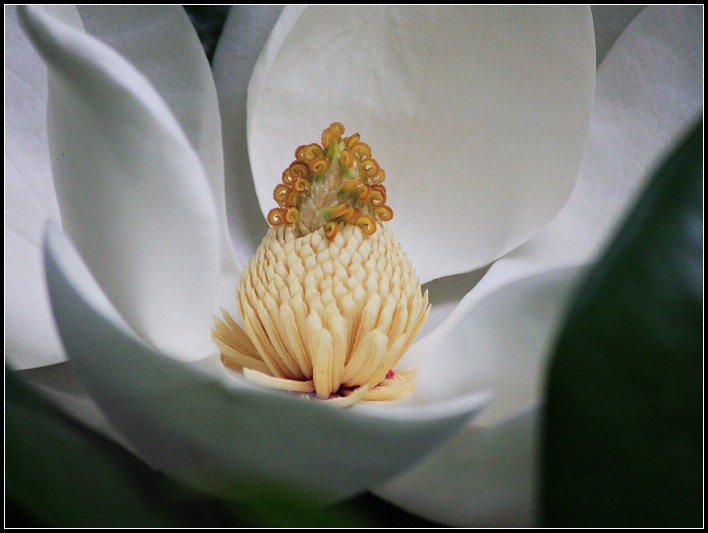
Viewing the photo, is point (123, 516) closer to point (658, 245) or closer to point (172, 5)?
point (658, 245)

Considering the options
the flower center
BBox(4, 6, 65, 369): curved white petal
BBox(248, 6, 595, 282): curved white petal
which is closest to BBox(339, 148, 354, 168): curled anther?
the flower center

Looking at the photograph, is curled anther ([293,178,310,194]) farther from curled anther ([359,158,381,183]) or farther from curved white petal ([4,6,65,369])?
curved white petal ([4,6,65,369])

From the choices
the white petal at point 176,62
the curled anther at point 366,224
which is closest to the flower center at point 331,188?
the curled anther at point 366,224

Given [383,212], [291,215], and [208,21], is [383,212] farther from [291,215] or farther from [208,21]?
[208,21]

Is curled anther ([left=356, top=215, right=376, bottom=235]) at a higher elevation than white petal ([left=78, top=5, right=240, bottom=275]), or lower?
lower

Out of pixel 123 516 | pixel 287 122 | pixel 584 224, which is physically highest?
pixel 287 122

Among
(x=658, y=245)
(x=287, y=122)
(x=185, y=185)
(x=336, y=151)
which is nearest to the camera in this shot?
(x=658, y=245)

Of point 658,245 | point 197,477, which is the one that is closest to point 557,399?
point 658,245
